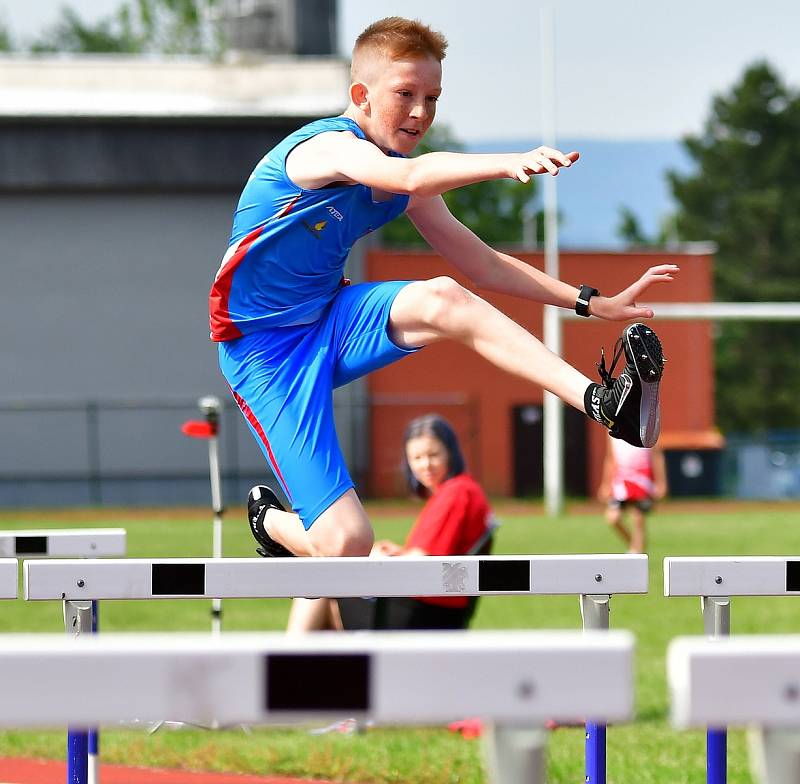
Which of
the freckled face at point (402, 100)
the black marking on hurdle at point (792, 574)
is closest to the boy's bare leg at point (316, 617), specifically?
the freckled face at point (402, 100)

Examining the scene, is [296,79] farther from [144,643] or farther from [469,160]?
[144,643]

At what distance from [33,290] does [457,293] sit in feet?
75.9

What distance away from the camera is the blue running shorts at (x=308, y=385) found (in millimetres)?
4387

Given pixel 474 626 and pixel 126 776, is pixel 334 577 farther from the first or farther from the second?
pixel 474 626

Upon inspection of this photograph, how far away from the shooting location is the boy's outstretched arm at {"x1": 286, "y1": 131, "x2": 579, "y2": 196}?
134 inches

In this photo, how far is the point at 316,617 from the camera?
6.61 m

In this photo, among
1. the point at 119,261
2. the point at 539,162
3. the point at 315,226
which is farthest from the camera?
the point at 119,261

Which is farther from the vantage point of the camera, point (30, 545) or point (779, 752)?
point (30, 545)

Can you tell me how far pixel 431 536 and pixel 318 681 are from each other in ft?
16.0

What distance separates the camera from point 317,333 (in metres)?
4.48

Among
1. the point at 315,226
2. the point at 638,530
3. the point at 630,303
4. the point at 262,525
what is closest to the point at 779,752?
the point at 630,303

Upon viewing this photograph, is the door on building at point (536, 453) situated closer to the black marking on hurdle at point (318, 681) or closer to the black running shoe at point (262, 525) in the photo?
the black running shoe at point (262, 525)

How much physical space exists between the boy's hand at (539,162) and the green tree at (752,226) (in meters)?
53.8

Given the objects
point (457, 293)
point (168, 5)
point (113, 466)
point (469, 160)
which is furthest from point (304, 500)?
point (168, 5)
